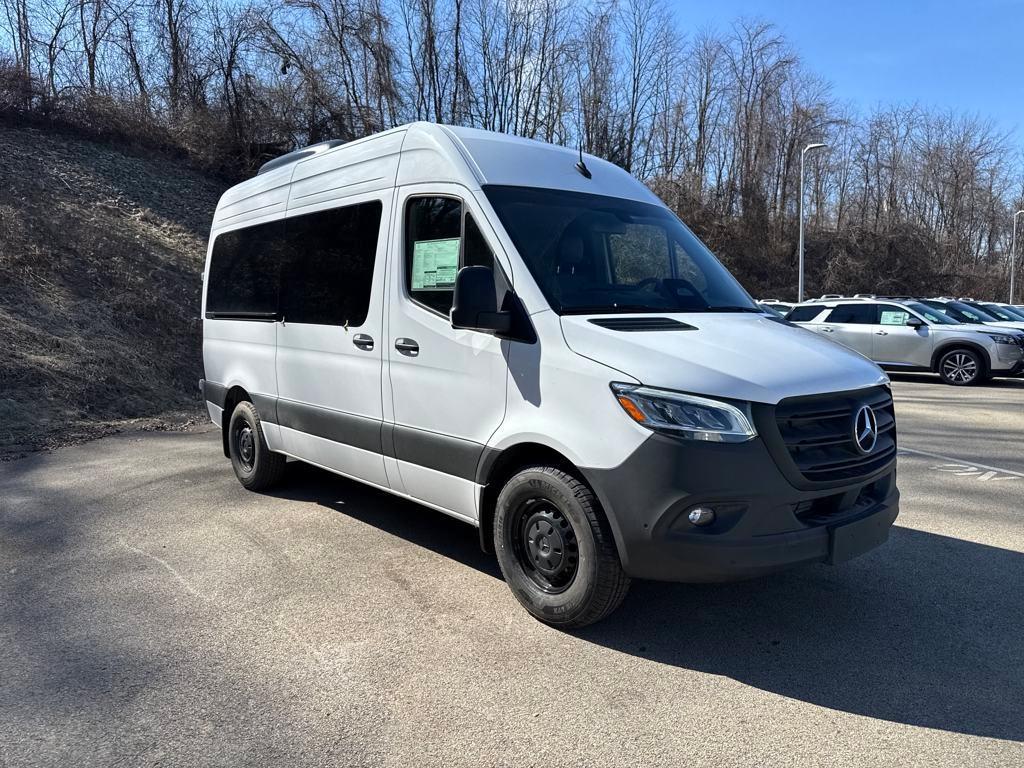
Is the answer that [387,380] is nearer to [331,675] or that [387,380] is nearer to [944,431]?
[331,675]

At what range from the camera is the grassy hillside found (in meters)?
9.88

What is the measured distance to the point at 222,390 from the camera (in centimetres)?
694

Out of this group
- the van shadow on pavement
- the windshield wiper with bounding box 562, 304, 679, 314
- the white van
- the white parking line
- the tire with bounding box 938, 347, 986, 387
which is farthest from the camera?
the tire with bounding box 938, 347, 986, 387

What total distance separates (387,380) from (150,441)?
5.39m

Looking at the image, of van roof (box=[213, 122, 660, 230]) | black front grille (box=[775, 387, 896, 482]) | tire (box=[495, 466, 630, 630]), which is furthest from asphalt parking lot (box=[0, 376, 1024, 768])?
van roof (box=[213, 122, 660, 230])

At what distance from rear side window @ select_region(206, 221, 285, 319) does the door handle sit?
190cm

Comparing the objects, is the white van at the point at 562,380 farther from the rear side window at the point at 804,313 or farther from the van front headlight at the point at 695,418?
the rear side window at the point at 804,313

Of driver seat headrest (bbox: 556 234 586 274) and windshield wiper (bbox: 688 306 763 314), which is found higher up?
driver seat headrest (bbox: 556 234 586 274)

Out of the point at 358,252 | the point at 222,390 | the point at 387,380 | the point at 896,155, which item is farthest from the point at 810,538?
the point at 896,155

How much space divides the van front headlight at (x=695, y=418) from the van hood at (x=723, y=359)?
0.15 feet

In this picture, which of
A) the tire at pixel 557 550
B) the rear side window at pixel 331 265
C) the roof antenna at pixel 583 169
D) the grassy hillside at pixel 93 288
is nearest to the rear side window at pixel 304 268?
the rear side window at pixel 331 265

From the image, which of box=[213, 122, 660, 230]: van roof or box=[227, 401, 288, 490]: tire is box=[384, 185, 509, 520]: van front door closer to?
box=[213, 122, 660, 230]: van roof

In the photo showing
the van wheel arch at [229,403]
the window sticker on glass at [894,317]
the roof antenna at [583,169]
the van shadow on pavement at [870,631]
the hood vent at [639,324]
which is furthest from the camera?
the window sticker on glass at [894,317]

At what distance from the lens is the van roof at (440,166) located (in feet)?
Answer: 14.3
